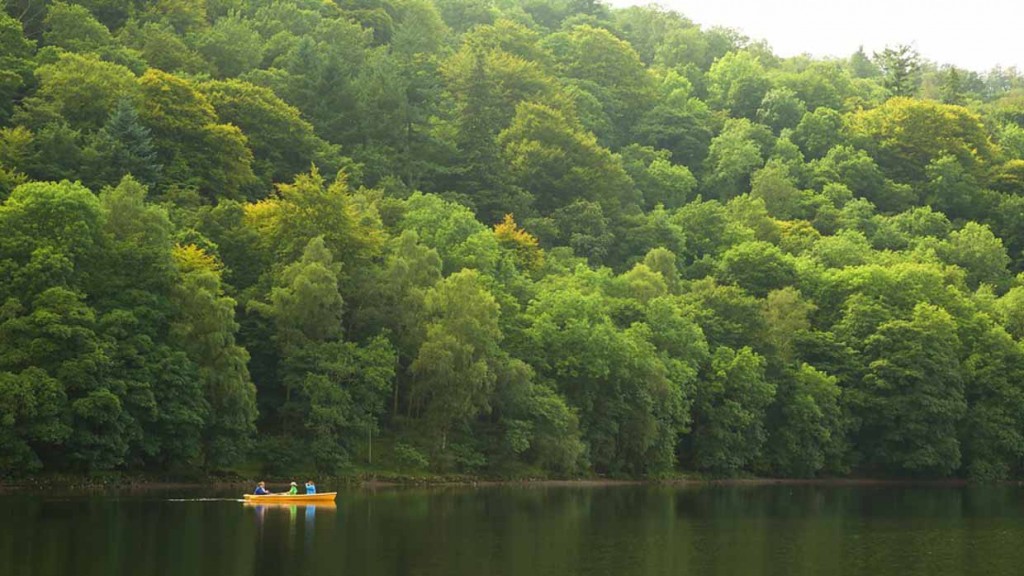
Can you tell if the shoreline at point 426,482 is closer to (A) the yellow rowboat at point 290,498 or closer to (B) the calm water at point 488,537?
(B) the calm water at point 488,537

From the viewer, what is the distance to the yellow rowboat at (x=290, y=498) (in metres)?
55.8

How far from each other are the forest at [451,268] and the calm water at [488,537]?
693cm

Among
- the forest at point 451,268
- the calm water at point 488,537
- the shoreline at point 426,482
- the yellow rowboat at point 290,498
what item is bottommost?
the calm water at point 488,537

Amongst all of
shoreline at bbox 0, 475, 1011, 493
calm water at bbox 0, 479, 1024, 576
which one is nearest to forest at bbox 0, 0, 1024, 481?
shoreline at bbox 0, 475, 1011, 493

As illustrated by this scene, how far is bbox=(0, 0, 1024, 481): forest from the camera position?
2440 inches

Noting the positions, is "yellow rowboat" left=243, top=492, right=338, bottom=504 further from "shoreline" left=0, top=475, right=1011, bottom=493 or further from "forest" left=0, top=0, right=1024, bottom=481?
"shoreline" left=0, top=475, right=1011, bottom=493

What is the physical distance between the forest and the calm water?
693 centimetres

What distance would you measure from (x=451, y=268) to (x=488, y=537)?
41750mm

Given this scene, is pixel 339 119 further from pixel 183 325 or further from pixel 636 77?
pixel 636 77

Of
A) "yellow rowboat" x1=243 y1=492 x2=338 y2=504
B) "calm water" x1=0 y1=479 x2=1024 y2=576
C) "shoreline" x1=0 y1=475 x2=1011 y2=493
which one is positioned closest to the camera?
Answer: "calm water" x1=0 y1=479 x2=1024 y2=576

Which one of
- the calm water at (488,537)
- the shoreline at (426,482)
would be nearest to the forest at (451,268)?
the shoreline at (426,482)

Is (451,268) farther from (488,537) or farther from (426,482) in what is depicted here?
(488,537)

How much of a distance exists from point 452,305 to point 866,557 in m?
34.8

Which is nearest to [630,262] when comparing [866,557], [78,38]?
[78,38]
